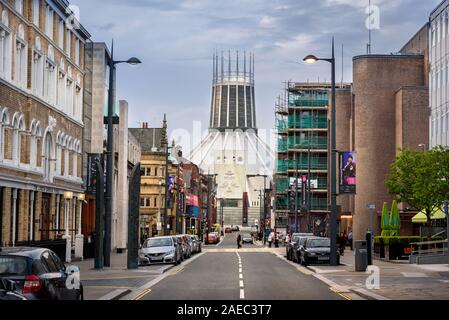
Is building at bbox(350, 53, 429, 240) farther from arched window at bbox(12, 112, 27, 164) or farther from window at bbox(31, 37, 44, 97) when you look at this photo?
arched window at bbox(12, 112, 27, 164)

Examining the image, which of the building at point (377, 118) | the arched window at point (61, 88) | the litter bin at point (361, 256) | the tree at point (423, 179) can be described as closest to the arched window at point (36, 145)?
the arched window at point (61, 88)

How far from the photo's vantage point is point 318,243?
148ft

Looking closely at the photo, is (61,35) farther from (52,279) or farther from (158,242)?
(52,279)

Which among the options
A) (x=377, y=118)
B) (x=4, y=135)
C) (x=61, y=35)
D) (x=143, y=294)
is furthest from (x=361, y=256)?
(x=377, y=118)

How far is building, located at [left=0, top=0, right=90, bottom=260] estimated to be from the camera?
124 ft

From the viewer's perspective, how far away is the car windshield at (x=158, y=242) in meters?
46.4

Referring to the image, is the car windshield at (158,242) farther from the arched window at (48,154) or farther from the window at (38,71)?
the window at (38,71)

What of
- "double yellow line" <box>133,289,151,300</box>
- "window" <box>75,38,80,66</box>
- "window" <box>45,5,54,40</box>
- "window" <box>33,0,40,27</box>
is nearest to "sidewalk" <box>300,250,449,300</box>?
"double yellow line" <box>133,289,151,300</box>

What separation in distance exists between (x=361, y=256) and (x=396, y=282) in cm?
700

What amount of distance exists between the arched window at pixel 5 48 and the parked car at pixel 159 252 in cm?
1255
